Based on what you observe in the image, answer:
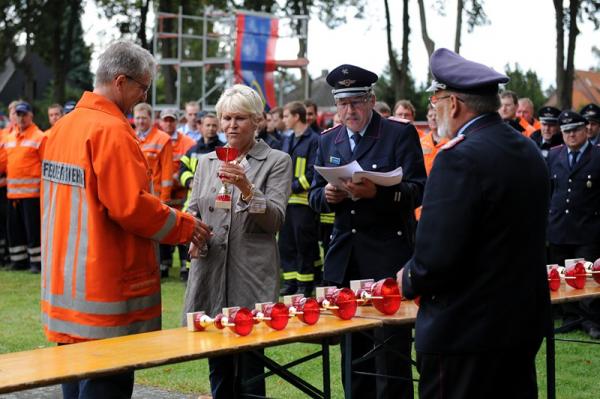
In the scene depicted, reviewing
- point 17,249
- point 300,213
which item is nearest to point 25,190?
point 17,249

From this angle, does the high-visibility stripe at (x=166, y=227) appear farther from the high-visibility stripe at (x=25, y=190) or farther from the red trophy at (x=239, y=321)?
the high-visibility stripe at (x=25, y=190)

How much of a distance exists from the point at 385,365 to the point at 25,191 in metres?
9.95

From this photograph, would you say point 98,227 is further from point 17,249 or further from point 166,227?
point 17,249

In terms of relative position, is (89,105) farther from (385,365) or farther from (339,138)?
(385,365)

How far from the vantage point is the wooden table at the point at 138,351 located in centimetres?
394

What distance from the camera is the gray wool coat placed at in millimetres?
5645

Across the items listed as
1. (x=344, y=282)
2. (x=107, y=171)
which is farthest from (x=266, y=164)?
(x=107, y=171)

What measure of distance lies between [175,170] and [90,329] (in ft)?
A: 27.2

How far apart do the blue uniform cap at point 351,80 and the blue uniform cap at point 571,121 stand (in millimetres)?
4396

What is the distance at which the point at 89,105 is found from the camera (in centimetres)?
491

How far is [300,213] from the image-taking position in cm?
1216

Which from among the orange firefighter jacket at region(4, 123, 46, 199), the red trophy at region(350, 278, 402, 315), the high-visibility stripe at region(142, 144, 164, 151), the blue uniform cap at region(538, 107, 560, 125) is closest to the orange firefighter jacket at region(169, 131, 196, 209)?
the high-visibility stripe at region(142, 144, 164, 151)

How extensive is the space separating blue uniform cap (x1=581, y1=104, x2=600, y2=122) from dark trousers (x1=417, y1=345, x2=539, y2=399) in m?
6.89

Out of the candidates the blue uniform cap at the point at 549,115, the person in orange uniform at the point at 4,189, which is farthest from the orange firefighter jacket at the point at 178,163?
the blue uniform cap at the point at 549,115
